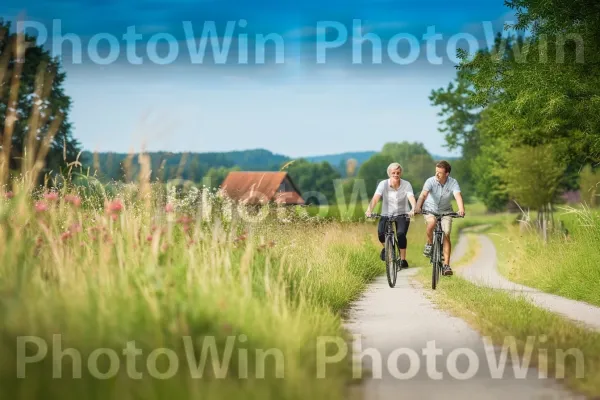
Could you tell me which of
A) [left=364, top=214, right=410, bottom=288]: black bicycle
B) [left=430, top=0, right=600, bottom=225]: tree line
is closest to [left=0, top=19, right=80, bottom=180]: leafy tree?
[left=430, top=0, right=600, bottom=225]: tree line

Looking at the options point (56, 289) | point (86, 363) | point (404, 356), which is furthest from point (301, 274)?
point (86, 363)

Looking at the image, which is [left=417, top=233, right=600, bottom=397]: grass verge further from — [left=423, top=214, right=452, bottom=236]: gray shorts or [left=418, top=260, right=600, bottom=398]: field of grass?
[left=423, top=214, right=452, bottom=236]: gray shorts

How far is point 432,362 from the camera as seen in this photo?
6.17 meters

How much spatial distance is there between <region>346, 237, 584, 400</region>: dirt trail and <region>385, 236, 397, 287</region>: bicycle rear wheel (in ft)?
10.4

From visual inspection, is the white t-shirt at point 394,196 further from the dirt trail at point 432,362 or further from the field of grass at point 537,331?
the dirt trail at point 432,362

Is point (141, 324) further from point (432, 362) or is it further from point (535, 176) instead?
point (535, 176)

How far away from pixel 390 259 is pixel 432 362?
6.56 meters

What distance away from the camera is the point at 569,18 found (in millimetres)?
18812

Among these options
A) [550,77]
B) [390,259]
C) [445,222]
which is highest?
[550,77]

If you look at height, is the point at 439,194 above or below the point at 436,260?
above

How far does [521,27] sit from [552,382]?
1732cm

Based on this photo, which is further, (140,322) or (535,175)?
(535,175)

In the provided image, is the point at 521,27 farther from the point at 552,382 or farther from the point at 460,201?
the point at 552,382

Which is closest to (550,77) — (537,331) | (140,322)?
(537,331)
